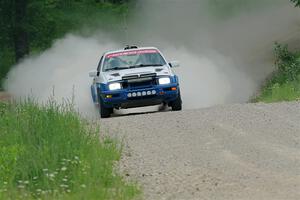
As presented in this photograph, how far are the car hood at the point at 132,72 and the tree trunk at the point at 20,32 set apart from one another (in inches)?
1052

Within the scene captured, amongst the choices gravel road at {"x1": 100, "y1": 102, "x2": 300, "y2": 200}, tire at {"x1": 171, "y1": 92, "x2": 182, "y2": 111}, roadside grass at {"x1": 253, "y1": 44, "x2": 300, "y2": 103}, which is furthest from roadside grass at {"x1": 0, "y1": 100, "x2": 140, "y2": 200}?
roadside grass at {"x1": 253, "y1": 44, "x2": 300, "y2": 103}

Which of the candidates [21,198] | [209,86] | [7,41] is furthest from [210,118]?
[7,41]

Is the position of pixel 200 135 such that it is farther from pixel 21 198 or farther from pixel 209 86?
pixel 209 86

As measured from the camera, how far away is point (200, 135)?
13375mm

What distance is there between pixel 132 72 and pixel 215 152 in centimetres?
699

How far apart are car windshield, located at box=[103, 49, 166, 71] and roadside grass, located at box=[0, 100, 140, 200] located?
5.86m

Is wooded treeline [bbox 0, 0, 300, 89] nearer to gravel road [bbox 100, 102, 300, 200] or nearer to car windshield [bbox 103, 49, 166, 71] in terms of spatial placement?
car windshield [bbox 103, 49, 166, 71]

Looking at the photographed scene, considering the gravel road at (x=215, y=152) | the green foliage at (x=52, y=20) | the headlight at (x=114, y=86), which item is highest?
the green foliage at (x=52, y=20)

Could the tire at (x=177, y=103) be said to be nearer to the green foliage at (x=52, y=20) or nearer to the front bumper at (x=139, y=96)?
the front bumper at (x=139, y=96)

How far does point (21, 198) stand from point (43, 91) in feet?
78.3

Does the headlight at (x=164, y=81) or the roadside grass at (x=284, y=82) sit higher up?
the headlight at (x=164, y=81)

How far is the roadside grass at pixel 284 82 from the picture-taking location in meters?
20.7

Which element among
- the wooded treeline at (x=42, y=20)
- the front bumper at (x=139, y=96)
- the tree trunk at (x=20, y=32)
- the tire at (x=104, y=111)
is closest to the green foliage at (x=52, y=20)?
the wooded treeline at (x=42, y=20)

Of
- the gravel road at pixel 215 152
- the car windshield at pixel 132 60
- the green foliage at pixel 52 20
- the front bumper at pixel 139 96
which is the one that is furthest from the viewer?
the green foliage at pixel 52 20
